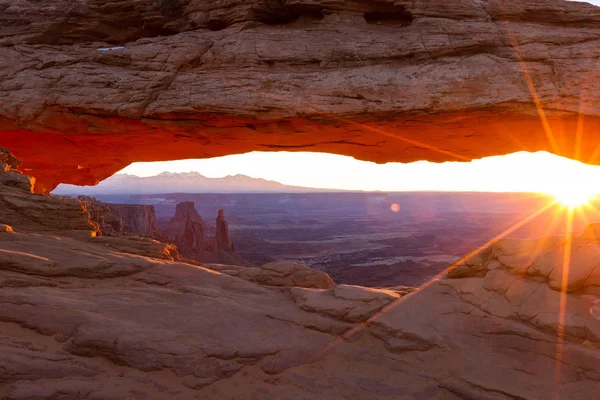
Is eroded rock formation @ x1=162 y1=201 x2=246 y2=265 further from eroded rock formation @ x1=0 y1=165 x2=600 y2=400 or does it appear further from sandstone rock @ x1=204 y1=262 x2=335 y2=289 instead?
eroded rock formation @ x1=0 y1=165 x2=600 y2=400

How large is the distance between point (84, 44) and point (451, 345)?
566 inches

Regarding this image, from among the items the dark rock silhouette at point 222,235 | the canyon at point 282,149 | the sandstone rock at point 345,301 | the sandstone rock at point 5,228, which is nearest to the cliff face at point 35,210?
the canyon at point 282,149

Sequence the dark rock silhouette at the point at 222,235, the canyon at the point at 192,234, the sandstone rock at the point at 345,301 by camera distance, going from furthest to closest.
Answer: the dark rock silhouette at the point at 222,235
the canyon at the point at 192,234
the sandstone rock at the point at 345,301

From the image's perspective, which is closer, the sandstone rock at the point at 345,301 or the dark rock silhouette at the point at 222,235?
the sandstone rock at the point at 345,301

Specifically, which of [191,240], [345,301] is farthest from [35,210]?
[191,240]

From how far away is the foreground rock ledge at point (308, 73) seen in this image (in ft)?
37.7

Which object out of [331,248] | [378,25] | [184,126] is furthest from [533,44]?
[331,248]

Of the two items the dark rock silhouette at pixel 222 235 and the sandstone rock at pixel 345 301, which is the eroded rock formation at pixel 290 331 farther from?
the dark rock silhouette at pixel 222 235

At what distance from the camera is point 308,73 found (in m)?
12.3

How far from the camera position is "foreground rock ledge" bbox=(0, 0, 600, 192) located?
37.7 ft

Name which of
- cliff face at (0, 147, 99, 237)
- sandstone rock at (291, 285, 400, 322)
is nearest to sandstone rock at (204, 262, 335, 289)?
sandstone rock at (291, 285, 400, 322)

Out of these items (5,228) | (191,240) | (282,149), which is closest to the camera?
(5,228)

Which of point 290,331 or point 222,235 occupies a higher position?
point 290,331

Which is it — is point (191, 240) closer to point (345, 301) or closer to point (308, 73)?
point (308, 73)
